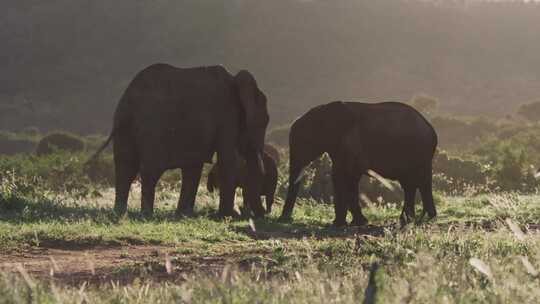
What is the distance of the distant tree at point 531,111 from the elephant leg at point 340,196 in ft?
196

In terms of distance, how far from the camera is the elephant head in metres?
14.6

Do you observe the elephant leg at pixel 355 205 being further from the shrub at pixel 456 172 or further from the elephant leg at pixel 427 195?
the shrub at pixel 456 172

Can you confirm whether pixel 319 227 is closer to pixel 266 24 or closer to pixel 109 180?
pixel 109 180

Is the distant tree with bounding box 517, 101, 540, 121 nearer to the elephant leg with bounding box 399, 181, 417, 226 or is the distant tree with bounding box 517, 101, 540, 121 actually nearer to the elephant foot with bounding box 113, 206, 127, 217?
the elephant leg with bounding box 399, 181, 417, 226

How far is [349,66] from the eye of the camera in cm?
10300

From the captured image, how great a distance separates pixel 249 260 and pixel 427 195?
21.5 ft

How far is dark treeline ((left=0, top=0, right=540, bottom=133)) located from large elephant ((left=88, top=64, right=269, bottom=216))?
72534 mm

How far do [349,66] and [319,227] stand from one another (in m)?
90.2

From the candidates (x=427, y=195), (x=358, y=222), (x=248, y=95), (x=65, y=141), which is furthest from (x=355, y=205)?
(x=65, y=141)

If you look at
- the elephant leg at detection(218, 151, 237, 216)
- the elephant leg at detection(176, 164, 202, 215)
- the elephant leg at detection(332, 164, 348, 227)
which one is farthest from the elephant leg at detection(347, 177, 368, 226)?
the elephant leg at detection(176, 164, 202, 215)

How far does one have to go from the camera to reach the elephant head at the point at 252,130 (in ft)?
47.8

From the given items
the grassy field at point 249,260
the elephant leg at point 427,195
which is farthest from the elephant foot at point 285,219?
the elephant leg at point 427,195

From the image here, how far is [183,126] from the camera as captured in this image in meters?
14.2

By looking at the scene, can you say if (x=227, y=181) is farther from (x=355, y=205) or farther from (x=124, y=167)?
Result: (x=355, y=205)
